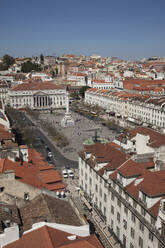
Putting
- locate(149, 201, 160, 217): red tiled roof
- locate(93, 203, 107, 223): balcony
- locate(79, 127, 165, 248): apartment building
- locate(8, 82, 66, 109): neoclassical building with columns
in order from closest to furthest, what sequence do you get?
locate(149, 201, 160, 217): red tiled roof, locate(79, 127, 165, 248): apartment building, locate(93, 203, 107, 223): balcony, locate(8, 82, 66, 109): neoclassical building with columns

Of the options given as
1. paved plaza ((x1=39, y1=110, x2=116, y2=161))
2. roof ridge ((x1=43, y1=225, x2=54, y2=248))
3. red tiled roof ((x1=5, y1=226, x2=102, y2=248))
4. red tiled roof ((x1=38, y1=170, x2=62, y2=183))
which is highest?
roof ridge ((x1=43, y1=225, x2=54, y2=248))

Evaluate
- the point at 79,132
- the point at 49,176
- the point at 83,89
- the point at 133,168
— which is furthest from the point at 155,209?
the point at 83,89

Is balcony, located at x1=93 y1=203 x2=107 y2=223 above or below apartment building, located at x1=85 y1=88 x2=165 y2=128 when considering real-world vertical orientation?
below

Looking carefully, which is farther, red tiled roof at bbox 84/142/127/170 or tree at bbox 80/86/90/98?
tree at bbox 80/86/90/98

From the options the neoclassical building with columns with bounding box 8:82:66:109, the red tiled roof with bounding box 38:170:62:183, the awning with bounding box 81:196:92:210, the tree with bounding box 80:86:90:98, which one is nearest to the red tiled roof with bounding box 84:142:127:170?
the red tiled roof with bounding box 38:170:62:183

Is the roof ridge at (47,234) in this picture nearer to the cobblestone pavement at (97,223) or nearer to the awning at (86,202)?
the cobblestone pavement at (97,223)

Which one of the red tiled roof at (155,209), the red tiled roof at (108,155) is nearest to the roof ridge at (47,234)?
the red tiled roof at (155,209)

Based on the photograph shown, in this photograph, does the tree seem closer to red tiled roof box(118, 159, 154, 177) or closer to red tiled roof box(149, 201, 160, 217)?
red tiled roof box(118, 159, 154, 177)

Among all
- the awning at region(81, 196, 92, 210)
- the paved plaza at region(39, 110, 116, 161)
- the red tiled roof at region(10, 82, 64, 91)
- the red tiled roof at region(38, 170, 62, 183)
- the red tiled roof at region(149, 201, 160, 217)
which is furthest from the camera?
the red tiled roof at region(10, 82, 64, 91)

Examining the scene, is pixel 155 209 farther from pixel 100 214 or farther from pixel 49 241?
pixel 100 214
